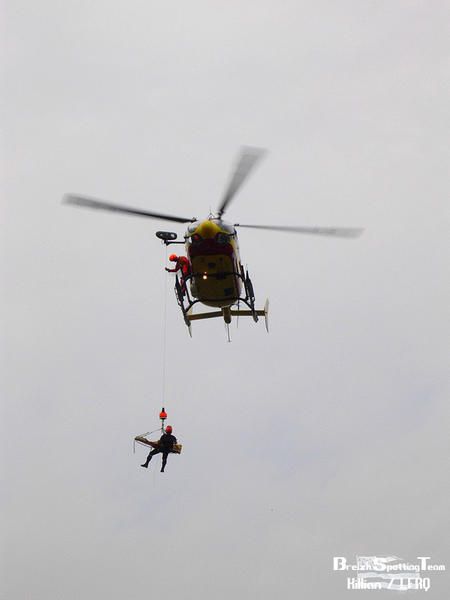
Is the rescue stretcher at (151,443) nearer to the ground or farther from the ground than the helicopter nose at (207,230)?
nearer to the ground

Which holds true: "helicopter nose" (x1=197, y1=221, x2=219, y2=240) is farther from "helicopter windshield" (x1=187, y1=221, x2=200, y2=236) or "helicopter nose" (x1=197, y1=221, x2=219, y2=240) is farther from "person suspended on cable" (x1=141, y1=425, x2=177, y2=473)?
"person suspended on cable" (x1=141, y1=425, x2=177, y2=473)

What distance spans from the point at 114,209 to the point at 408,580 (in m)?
32.8

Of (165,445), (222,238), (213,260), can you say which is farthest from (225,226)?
(165,445)

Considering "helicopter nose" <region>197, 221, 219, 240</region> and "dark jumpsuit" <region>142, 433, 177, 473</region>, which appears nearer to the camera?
"helicopter nose" <region>197, 221, 219, 240</region>

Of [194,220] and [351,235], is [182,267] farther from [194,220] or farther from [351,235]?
[351,235]

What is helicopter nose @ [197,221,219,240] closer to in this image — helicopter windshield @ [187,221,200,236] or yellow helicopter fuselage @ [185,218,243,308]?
yellow helicopter fuselage @ [185,218,243,308]

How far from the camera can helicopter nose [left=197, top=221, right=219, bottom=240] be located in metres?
27.0

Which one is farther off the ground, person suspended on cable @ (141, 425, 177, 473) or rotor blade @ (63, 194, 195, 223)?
rotor blade @ (63, 194, 195, 223)

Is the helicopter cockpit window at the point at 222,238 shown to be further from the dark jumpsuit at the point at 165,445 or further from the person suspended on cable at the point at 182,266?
the dark jumpsuit at the point at 165,445

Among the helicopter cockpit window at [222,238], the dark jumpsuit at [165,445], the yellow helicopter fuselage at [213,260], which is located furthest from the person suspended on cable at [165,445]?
the helicopter cockpit window at [222,238]

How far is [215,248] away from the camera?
27.4 meters

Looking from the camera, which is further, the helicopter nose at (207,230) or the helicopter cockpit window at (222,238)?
the helicopter cockpit window at (222,238)

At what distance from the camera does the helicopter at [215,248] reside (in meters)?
26.3

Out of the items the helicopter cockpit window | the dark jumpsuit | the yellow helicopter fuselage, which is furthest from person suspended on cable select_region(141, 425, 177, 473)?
the helicopter cockpit window
